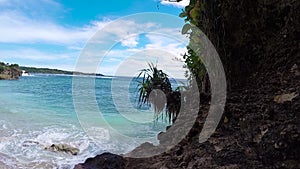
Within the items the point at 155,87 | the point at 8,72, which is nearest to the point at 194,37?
the point at 155,87

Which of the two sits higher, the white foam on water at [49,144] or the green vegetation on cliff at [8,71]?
the green vegetation on cliff at [8,71]

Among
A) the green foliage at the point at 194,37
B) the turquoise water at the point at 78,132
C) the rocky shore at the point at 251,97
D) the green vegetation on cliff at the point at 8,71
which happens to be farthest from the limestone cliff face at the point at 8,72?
the rocky shore at the point at 251,97

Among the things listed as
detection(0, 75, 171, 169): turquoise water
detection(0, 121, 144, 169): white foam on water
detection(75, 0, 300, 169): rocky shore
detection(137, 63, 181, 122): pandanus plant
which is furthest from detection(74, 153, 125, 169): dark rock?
detection(0, 121, 144, 169): white foam on water

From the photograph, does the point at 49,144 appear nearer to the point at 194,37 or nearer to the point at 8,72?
the point at 194,37

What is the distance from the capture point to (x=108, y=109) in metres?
18.0

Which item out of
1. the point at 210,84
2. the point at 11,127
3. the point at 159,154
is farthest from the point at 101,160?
the point at 11,127

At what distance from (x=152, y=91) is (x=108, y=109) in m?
14.1

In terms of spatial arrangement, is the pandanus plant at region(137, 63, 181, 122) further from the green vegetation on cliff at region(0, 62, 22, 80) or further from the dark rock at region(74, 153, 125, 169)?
the green vegetation on cliff at region(0, 62, 22, 80)

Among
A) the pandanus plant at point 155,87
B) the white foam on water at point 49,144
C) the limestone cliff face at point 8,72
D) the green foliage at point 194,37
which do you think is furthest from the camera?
the limestone cliff face at point 8,72

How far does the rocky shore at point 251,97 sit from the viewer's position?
1.68 metres

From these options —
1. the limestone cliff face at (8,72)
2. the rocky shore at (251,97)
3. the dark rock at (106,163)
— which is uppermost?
the limestone cliff face at (8,72)

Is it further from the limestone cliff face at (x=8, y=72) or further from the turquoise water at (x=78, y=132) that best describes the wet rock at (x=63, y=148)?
the limestone cliff face at (x=8, y=72)

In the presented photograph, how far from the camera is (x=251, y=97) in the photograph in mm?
2375

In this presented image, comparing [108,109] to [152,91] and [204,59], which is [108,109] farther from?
[204,59]
